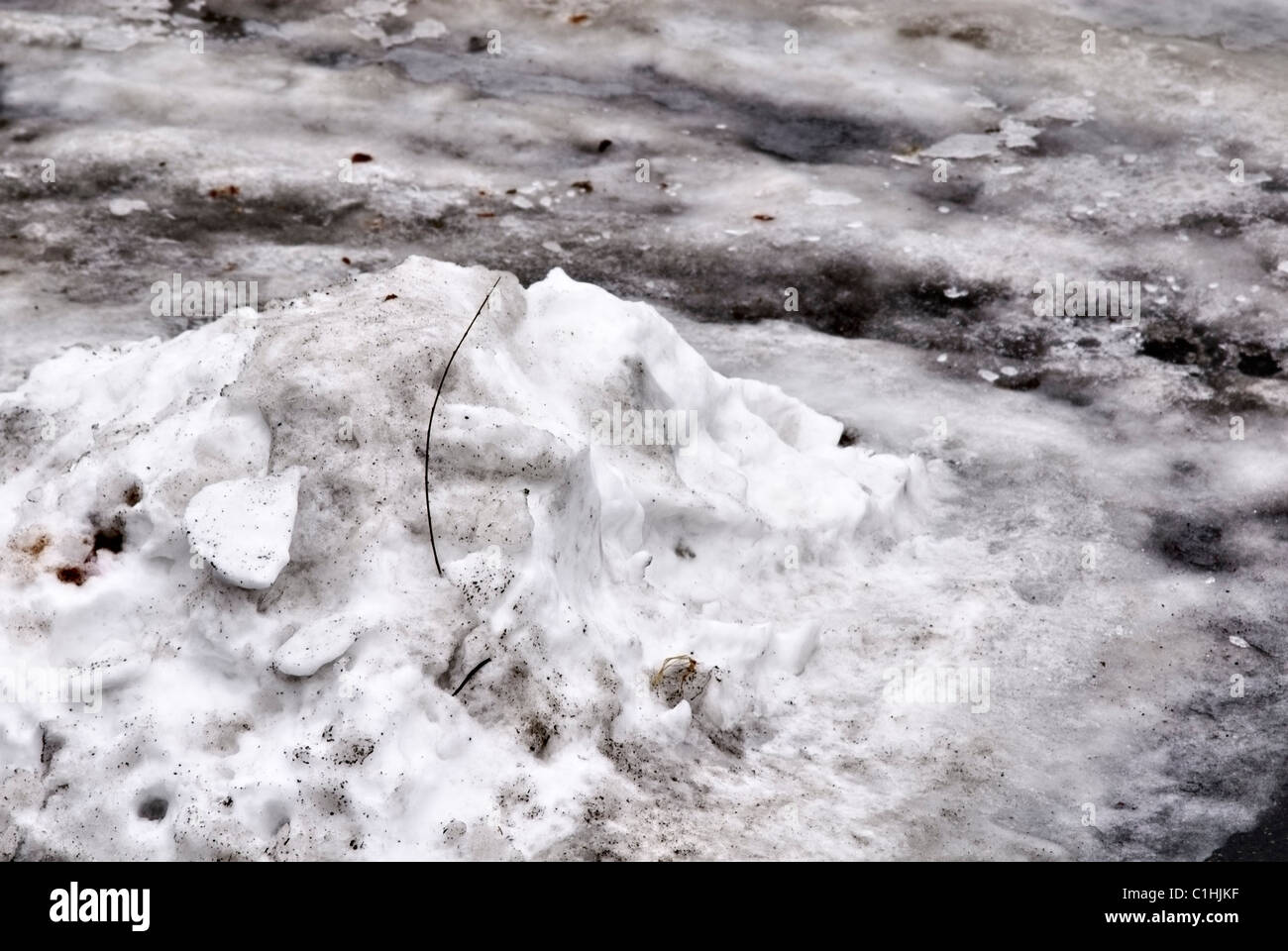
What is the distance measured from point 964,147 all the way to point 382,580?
622cm

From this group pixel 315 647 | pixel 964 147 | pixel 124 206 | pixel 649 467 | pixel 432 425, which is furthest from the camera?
pixel 964 147

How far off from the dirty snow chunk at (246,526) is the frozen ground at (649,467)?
0.01 metres

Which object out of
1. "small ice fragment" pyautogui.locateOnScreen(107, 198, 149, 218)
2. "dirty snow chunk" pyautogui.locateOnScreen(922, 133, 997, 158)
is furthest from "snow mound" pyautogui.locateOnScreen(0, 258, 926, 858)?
"dirty snow chunk" pyautogui.locateOnScreen(922, 133, 997, 158)

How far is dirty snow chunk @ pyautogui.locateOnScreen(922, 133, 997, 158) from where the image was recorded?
30.7 ft

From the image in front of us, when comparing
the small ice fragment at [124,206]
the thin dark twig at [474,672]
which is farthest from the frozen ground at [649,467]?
the small ice fragment at [124,206]

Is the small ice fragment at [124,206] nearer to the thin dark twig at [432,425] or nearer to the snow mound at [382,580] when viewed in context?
the snow mound at [382,580]

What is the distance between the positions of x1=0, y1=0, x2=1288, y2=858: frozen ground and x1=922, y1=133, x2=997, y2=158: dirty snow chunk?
0.14ft

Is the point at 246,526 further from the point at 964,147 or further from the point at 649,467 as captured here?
the point at 964,147

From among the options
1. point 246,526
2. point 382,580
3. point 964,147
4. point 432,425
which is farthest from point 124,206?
point 964,147

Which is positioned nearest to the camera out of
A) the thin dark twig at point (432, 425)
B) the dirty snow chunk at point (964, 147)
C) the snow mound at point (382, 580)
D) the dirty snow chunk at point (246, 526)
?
the snow mound at point (382, 580)

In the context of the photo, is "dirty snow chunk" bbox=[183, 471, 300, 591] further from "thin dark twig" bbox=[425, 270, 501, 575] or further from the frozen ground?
"thin dark twig" bbox=[425, 270, 501, 575]

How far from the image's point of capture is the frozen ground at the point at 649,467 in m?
4.38

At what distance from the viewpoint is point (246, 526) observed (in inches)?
180

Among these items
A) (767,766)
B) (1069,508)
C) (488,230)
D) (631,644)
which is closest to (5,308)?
(488,230)
